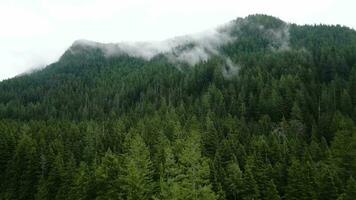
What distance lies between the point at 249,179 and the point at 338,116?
52194 mm

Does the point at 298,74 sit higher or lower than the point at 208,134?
higher

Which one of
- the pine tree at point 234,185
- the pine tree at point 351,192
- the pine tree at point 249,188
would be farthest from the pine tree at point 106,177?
the pine tree at point 351,192

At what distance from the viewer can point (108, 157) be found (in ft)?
188

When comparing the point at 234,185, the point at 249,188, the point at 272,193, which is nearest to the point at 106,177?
the point at 234,185

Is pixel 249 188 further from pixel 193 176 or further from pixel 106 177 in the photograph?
pixel 193 176

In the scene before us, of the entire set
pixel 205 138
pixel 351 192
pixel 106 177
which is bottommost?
pixel 205 138

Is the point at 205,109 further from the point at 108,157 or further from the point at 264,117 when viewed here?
the point at 108,157

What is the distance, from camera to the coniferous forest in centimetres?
5088

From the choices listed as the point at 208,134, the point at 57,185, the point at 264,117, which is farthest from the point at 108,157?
the point at 264,117

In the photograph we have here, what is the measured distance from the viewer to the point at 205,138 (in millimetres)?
91000

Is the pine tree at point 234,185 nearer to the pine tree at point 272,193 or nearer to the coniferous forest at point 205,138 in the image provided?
the coniferous forest at point 205,138

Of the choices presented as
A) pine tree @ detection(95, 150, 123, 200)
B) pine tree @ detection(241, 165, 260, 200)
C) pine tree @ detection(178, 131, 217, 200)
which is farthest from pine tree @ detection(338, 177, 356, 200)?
pine tree @ detection(95, 150, 123, 200)

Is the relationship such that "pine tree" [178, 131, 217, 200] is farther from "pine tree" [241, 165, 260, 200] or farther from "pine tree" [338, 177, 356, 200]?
"pine tree" [241, 165, 260, 200]

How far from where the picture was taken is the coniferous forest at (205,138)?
50.9 meters
